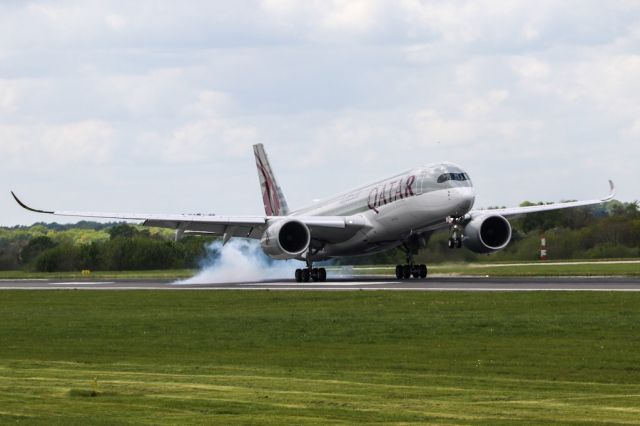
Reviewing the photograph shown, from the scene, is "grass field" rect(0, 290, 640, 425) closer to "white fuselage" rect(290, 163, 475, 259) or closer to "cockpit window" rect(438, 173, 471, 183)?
"white fuselage" rect(290, 163, 475, 259)

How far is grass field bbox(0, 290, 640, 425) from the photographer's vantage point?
56.4ft

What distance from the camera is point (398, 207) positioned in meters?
56.4

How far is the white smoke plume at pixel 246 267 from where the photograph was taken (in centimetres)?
7000

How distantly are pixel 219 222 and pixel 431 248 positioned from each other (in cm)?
1079

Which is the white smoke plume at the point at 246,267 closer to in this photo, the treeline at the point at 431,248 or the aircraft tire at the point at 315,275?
the treeline at the point at 431,248

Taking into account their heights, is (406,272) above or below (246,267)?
below

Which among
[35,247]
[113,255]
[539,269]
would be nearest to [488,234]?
[539,269]

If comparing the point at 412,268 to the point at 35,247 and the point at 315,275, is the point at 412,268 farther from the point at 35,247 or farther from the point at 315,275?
the point at 35,247

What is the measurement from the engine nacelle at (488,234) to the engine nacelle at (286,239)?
7588 mm

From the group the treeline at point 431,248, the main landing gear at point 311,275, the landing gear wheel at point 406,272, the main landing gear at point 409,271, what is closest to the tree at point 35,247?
the treeline at point 431,248

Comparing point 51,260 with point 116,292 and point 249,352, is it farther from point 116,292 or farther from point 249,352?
point 249,352

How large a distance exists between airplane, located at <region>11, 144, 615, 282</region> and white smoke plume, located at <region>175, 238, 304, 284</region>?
3.69 meters

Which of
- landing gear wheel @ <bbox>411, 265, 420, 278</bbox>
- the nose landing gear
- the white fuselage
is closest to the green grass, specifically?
the white fuselage

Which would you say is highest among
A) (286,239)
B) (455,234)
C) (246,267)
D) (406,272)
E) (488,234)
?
(286,239)
